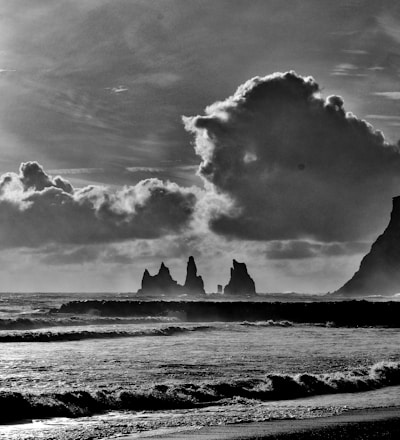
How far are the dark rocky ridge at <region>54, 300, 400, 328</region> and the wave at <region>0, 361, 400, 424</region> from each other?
165ft

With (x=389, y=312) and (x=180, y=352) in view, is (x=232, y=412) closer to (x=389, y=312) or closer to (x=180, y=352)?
(x=180, y=352)

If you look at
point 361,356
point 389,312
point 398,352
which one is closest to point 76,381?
point 361,356

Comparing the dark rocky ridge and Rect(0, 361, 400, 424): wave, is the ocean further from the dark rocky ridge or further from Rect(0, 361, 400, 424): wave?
the dark rocky ridge

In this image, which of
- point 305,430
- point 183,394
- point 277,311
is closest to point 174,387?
point 183,394

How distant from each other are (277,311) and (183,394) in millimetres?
71836

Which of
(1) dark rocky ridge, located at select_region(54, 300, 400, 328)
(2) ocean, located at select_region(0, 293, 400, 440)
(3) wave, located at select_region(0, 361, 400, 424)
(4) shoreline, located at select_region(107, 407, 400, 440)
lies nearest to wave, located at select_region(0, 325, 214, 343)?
(2) ocean, located at select_region(0, 293, 400, 440)

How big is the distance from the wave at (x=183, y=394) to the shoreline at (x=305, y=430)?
3522 mm

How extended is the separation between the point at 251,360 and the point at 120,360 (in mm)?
5702

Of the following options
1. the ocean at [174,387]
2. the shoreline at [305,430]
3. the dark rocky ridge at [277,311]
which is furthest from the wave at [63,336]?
the shoreline at [305,430]

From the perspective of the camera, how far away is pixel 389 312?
81.6 metres

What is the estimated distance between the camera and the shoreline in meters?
13.3

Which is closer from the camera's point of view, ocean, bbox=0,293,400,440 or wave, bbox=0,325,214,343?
ocean, bbox=0,293,400,440

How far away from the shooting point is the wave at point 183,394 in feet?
55.7

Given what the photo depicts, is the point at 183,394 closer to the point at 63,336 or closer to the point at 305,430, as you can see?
the point at 305,430
